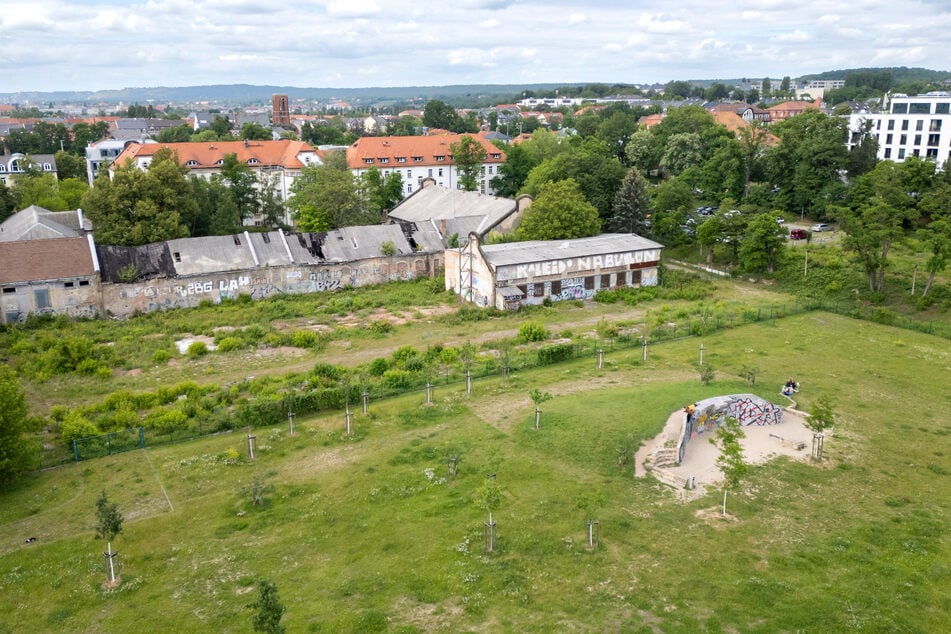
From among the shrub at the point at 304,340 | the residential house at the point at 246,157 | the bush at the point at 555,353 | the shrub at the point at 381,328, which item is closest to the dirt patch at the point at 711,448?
the bush at the point at 555,353

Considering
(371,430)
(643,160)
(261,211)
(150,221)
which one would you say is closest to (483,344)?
(371,430)

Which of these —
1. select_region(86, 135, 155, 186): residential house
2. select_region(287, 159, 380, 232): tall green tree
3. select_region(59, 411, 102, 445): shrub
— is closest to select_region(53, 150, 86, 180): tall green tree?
select_region(86, 135, 155, 186): residential house

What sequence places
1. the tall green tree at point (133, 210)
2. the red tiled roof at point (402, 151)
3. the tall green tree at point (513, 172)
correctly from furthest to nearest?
the tall green tree at point (513, 172) → the red tiled roof at point (402, 151) → the tall green tree at point (133, 210)

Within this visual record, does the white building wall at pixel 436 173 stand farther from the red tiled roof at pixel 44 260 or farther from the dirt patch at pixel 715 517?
the dirt patch at pixel 715 517

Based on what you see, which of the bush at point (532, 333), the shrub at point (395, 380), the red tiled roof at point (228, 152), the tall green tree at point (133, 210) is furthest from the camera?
the red tiled roof at point (228, 152)

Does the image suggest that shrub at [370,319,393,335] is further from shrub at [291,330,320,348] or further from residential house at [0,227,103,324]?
residential house at [0,227,103,324]

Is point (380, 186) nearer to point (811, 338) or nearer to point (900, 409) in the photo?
point (811, 338)
